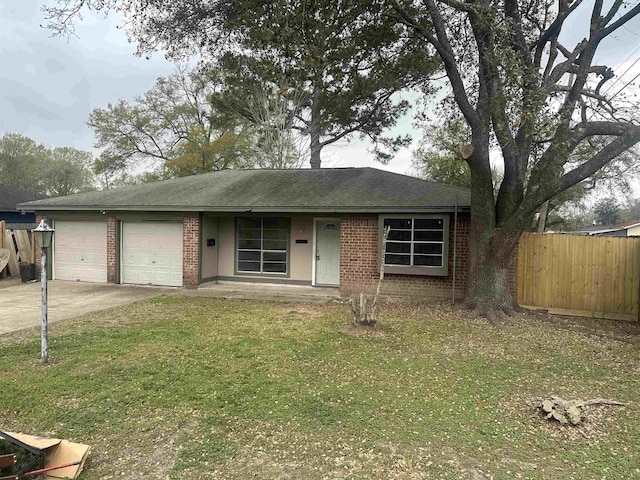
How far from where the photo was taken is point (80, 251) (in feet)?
40.9

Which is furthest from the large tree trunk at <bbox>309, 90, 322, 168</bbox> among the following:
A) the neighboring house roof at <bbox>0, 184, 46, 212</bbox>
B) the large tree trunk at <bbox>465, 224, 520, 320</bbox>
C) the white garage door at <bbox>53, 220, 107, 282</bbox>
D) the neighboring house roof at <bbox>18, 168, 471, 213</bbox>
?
the neighboring house roof at <bbox>0, 184, 46, 212</bbox>

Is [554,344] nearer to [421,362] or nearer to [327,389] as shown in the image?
[421,362]

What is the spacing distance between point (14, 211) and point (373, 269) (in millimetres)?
18246

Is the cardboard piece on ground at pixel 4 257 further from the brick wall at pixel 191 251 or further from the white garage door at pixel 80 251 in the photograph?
the brick wall at pixel 191 251

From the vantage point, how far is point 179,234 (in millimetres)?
11664

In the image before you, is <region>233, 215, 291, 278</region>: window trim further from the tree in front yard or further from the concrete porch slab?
the tree in front yard

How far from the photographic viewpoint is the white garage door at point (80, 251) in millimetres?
12273

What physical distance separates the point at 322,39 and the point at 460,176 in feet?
62.7

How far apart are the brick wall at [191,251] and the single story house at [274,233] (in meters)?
0.03

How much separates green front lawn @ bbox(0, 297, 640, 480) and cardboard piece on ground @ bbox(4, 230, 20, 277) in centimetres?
795

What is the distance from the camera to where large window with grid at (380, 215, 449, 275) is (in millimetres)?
9719

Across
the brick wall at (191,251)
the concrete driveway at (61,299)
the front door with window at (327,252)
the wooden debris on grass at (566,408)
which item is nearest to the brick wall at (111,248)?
the concrete driveway at (61,299)

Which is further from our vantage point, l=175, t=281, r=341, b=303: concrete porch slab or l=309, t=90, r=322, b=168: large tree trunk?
l=309, t=90, r=322, b=168: large tree trunk

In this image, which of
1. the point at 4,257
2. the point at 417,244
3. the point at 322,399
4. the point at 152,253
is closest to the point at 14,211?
the point at 4,257
